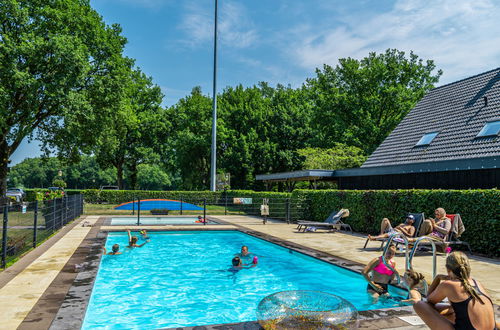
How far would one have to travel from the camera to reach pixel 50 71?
944 inches

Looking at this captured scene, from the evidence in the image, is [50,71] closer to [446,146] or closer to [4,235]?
[4,235]

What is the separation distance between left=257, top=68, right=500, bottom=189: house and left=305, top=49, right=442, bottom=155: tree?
15.5 metres

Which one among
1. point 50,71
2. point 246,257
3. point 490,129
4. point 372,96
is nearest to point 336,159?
point 372,96

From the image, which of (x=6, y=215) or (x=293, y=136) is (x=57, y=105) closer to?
(x=6, y=215)

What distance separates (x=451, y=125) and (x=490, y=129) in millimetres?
2497

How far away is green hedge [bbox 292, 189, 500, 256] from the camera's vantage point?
33.4 feet

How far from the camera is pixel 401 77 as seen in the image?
125 feet

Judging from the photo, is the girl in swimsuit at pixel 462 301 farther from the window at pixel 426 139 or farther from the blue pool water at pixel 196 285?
the window at pixel 426 139

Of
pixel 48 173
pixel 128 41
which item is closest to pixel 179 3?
pixel 128 41

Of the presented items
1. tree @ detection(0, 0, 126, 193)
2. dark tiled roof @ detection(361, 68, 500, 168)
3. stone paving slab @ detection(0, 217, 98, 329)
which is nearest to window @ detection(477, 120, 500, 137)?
dark tiled roof @ detection(361, 68, 500, 168)

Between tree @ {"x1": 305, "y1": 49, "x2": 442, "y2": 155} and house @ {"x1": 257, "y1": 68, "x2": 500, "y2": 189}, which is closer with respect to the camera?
house @ {"x1": 257, "y1": 68, "x2": 500, "y2": 189}

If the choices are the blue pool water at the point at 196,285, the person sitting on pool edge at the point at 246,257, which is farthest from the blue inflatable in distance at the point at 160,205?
the person sitting on pool edge at the point at 246,257

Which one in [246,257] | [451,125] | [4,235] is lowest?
[246,257]

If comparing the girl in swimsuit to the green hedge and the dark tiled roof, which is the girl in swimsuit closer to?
the green hedge
